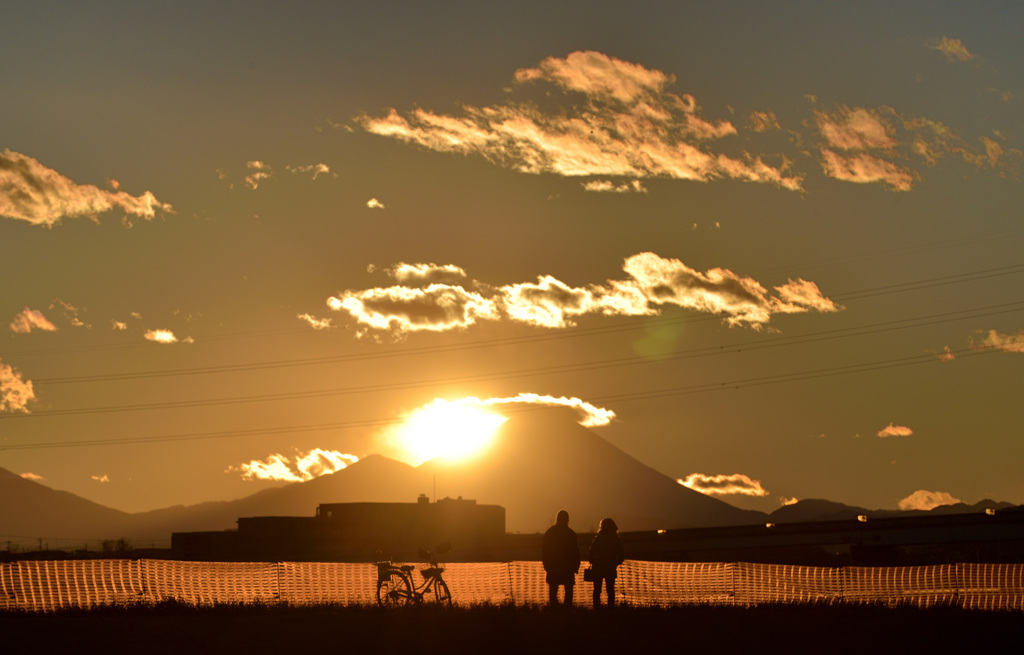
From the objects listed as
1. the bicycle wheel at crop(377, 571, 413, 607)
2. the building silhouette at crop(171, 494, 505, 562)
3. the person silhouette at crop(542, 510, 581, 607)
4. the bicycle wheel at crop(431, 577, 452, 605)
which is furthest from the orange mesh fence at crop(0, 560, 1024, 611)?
the building silhouette at crop(171, 494, 505, 562)

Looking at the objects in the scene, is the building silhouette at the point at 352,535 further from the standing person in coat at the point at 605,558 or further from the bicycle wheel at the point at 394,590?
the standing person in coat at the point at 605,558

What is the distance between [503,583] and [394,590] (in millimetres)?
5051

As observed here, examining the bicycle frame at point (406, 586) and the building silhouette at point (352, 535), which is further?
the building silhouette at point (352, 535)

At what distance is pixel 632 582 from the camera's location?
35281 mm

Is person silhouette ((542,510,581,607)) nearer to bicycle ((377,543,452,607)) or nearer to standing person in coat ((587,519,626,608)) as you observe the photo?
standing person in coat ((587,519,626,608))

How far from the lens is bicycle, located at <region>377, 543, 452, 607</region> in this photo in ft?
94.0

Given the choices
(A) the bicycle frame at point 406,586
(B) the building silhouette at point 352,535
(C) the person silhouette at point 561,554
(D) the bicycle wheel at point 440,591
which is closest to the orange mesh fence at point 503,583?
(D) the bicycle wheel at point 440,591

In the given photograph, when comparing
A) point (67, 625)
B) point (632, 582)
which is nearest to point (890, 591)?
point (632, 582)

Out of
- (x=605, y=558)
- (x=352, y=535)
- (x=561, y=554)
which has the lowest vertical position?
(x=352, y=535)

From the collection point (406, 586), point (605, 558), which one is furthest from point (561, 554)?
point (406, 586)

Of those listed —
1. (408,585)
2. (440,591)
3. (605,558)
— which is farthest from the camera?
(440,591)

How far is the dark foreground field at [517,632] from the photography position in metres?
20.1

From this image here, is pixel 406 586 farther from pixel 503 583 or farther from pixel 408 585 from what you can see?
pixel 503 583

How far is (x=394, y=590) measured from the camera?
95.3ft
